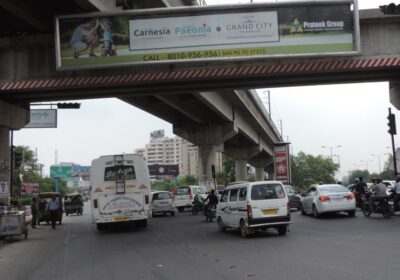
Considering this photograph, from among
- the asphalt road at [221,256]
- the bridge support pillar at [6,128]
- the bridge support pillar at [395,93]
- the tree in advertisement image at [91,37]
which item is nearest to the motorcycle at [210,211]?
the asphalt road at [221,256]

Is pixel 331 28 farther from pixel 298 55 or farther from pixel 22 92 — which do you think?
pixel 22 92

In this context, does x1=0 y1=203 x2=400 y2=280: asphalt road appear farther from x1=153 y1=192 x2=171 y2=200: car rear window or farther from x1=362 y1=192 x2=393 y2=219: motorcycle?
x1=153 y1=192 x2=171 y2=200: car rear window

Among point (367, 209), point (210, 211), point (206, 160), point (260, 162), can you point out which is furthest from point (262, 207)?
point (260, 162)

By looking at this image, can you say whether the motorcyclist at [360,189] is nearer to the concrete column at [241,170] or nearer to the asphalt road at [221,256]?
the asphalt road at [221,256]

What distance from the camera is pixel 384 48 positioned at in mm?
19234

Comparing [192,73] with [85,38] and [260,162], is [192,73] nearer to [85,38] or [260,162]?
[85,38]

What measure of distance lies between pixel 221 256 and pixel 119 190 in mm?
10420

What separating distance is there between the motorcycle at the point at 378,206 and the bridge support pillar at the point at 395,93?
4.39m

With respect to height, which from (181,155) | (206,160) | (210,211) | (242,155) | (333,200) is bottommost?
(210,211)

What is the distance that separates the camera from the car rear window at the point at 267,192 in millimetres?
16570

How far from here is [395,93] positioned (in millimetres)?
23172

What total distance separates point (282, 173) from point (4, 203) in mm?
29760

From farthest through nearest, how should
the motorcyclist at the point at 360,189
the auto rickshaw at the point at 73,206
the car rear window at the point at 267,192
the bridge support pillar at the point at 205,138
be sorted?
1. the auto rickshaw at the point at 73,206
2. the bridge support pillar at the point at 205,138
3. the motorcyclist at the point at 360,189
4. the car rear window at the point at 267,192

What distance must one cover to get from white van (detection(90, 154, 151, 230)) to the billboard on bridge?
18.8 ft
